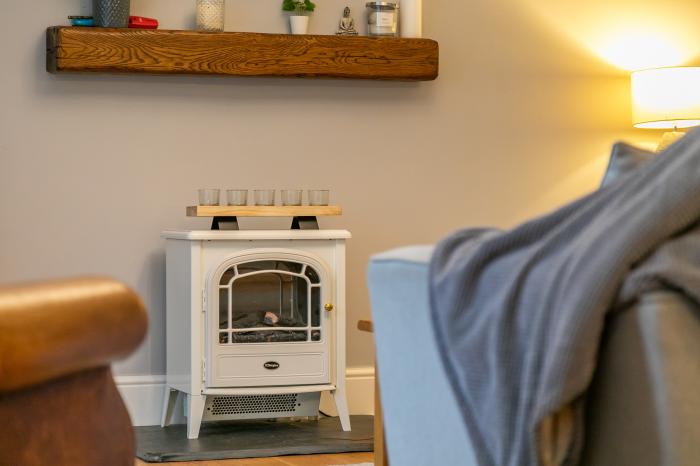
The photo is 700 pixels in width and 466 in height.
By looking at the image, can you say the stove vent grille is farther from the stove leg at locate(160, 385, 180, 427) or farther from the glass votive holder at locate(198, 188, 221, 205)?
the glass votive holder at locate(198, 188, 221, 205)

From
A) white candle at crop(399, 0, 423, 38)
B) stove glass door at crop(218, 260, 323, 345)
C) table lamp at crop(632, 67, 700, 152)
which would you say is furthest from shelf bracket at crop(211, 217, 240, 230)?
table lamp at crop(632, 67, 700, 152)

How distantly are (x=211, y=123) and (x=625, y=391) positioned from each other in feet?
10.1

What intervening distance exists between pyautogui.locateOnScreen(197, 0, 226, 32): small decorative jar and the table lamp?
1.82 metres

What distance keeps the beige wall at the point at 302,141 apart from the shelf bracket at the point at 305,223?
34 cm

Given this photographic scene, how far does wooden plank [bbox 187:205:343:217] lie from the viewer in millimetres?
3730

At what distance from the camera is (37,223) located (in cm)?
400

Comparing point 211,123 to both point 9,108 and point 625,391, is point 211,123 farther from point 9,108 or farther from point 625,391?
point 625,391

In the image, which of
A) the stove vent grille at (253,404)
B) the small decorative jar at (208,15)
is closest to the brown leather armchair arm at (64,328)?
the stove vent grille at (253,404)

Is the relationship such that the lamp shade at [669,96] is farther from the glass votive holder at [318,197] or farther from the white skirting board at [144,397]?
the white skirting board at [144,397]

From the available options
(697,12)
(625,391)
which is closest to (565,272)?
(625,391)

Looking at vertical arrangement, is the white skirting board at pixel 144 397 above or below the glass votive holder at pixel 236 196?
below

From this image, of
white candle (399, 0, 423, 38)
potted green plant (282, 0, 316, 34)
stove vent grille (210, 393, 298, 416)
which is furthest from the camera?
white candle (399, 0, 423, 38)

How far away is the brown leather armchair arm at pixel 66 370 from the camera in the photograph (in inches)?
38.0

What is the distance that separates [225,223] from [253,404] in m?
0.69
